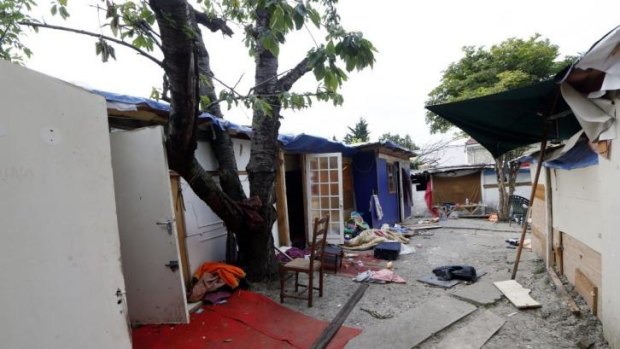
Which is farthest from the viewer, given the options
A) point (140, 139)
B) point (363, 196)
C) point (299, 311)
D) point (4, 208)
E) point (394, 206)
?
point (394, 206)

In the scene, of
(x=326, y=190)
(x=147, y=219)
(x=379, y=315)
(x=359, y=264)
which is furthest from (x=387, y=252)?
(x=147, y=219)

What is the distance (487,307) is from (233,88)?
3465 millimetres

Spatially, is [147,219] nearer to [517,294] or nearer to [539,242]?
[517,294]

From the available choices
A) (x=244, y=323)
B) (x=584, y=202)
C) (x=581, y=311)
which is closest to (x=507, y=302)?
(x=581, y=311)

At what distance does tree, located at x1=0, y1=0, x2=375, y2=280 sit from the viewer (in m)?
1.72

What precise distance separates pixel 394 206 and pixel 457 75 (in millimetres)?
4813

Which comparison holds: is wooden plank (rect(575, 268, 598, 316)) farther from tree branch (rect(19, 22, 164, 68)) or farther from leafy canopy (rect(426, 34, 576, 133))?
leafy canopy (rect(426, 34, 576, 133))

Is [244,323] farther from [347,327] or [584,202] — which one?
[584,202]

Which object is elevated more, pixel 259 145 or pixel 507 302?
pixel 259 145

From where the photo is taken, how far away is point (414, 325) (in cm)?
314

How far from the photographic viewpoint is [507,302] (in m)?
3.58

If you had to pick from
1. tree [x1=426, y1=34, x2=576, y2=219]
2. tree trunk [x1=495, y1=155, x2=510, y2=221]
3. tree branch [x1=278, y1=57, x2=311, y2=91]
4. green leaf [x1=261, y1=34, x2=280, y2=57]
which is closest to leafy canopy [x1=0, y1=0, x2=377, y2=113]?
green leaf [x1=261, y1=34, x2=280, y2=57]

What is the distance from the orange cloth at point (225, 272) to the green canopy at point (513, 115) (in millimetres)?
2904

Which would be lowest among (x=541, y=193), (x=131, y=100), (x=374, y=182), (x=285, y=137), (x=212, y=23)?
(x=541, y=193)
